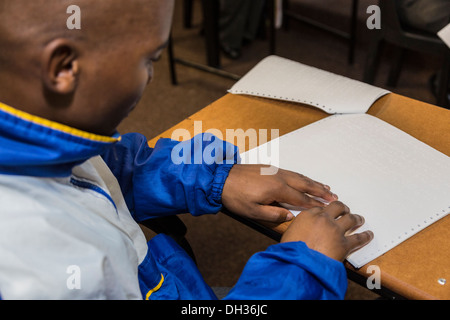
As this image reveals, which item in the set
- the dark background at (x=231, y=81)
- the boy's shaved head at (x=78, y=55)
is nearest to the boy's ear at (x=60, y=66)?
the boy's shaved head at (x=78, y=55)

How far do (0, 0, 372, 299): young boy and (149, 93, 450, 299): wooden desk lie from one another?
0.20ft

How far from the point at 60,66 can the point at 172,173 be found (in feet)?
1.21

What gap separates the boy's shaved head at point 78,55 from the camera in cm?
48

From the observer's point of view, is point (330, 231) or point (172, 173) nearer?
point (330, 231)

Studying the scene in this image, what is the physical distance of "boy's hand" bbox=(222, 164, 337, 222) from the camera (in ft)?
2.51

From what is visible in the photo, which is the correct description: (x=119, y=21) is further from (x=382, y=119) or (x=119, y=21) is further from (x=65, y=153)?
(x=382, y=119)

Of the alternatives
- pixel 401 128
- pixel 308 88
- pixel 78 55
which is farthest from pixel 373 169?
pixel 78 55

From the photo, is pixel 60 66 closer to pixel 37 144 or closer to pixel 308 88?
pixel 37 144

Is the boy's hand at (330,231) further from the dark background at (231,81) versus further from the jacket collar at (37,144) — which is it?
the dark background at (231,81)

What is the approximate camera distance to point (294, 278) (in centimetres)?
62

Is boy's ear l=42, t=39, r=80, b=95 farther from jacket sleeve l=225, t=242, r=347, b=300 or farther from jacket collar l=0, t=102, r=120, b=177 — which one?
jacket sleeve l=225, t=242, r=347, b=300

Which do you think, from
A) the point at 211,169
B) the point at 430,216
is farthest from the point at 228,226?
the point at 430,216

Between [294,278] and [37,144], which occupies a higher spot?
[37,144]

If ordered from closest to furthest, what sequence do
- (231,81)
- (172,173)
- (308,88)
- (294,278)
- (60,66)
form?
(60,66) < (294,278) < (172,173) < (308,88) < (231,81)
